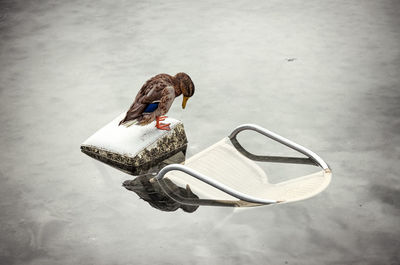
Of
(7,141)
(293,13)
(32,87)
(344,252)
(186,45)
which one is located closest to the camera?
(344,252)

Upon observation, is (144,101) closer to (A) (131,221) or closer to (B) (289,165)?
(A) (131,221)

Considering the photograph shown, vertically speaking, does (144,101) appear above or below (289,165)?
above

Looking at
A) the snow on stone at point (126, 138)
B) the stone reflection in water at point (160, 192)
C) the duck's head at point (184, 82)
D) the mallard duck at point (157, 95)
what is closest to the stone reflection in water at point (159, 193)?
the stone reflection in water at point (160, 192)

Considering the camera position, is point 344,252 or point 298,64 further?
point 298,64

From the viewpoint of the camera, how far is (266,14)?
6.87m

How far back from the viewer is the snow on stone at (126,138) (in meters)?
3.94

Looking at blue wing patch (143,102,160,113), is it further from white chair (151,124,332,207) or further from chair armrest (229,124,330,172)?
chair armrest (229,124,330,172)

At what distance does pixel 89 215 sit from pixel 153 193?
1.51 feet

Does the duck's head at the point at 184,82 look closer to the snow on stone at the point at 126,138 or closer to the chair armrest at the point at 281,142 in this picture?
the snow on stone at the point at 126,138

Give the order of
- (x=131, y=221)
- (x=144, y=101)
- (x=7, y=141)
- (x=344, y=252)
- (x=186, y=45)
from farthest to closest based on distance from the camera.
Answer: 1. (x=186, y=45)
2. (x=7, y=141)
3. (x=144, y=101)
4. (x=131, y=221)
5. (x=344, y=252)

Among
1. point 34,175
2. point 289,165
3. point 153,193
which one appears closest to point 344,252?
point 289,165

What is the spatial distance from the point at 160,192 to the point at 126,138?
524mm

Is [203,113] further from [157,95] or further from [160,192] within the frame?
[160,192]

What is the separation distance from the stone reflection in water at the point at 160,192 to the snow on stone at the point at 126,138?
0.21 metres
